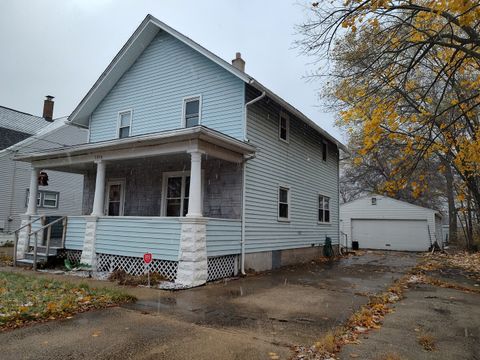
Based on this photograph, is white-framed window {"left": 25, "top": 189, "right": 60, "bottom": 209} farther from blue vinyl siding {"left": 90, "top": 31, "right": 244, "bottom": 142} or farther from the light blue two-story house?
blue vinyl siding {"left": 90, "top": 31, "right": 244, "bottom": 142}

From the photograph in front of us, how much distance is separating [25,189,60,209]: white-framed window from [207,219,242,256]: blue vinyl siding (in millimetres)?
16241

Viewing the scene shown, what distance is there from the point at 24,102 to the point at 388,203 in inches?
3019

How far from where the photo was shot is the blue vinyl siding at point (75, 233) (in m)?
11.0

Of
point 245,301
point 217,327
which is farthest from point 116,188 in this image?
point 217,327

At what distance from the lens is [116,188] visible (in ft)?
44.8

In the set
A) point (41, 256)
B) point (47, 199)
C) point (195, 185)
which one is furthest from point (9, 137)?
point (195, 185)

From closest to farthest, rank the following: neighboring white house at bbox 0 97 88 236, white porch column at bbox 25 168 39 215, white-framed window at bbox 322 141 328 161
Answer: white porch column at bbox 25 168 39 215
white-framed window at bbox 322 141 328 161
neighboring white house at bbox 0 97 88 236

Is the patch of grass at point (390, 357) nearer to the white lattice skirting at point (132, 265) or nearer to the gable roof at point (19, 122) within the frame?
the white lattice skirting at point (132, 265)

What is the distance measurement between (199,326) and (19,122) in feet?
78.9

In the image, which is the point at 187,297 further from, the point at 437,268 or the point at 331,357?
the point at 437,268

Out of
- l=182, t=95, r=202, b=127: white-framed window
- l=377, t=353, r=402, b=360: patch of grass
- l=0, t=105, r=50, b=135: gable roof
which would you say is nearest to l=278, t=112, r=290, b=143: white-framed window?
l=182, t=95, r=202, b=127: white-framed window

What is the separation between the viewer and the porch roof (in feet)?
28.5

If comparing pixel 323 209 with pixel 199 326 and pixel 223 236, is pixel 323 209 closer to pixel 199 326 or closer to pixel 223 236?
pixel 223 236

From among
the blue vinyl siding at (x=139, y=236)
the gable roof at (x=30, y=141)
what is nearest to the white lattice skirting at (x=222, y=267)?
the blue vinyl siding at (x=139, y=236)
